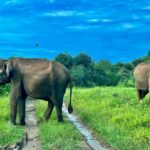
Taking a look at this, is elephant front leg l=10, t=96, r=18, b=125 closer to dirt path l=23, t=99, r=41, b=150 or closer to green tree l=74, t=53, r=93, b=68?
dirt path l=23, t=99, r=41, b=150

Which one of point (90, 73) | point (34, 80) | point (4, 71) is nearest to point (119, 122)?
point (34, 80)

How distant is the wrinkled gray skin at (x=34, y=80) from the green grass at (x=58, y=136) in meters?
0.78

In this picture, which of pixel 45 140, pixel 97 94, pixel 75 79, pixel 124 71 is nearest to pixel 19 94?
pixel 45 140

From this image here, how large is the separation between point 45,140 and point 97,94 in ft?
46.8

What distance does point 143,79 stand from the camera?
75.3ft

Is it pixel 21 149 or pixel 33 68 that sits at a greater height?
pixel 33 68

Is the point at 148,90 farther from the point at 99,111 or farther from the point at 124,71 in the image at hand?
the point at 124,71

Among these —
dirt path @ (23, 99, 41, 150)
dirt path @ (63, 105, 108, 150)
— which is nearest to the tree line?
dirt path @ (23, 99, 41, 150)

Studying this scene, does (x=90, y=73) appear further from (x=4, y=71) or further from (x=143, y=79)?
(x=4, y=71)

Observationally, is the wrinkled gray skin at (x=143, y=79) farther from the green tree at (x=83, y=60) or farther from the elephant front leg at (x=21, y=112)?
the green tree at (x=83, y=60)

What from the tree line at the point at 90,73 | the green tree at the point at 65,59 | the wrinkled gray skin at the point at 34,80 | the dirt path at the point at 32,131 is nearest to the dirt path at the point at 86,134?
the wrinkled gray skin at the point at 34,80

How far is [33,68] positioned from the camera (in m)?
15.5

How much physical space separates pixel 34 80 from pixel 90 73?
3217cm

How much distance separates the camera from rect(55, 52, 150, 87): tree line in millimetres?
46500
